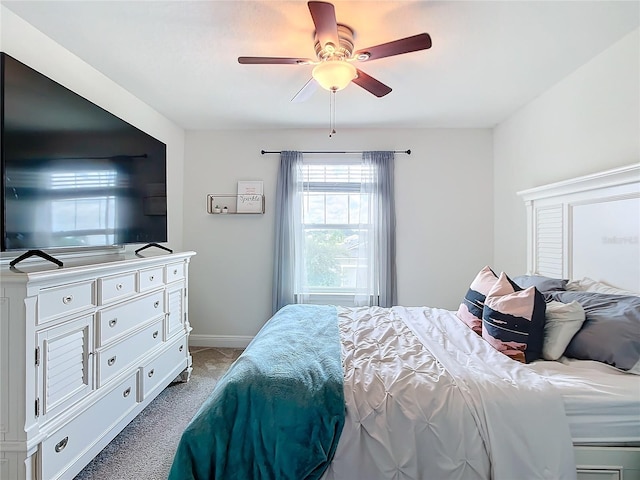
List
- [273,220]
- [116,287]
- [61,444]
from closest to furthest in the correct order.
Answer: [61,444] < [116,287] < [273,220]

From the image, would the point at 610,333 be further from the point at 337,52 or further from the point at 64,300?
the point at 64,300

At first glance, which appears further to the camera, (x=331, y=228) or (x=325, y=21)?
(x=331, y=228)

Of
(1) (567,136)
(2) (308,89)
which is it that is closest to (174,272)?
(2) (308,89)

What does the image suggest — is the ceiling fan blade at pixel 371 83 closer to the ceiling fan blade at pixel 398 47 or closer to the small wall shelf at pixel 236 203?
the ceiling fan blade at pixel 398 47

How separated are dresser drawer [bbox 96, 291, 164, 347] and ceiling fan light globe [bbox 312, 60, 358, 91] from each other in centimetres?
182

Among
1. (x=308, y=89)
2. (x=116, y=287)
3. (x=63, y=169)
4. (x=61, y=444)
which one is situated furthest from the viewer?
(x=308, y=89)

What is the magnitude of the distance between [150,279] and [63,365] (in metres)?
0.83

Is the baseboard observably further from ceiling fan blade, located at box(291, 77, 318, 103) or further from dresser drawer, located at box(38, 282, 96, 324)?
ceiling fan blade, located at box(291, 77, 318, 103)

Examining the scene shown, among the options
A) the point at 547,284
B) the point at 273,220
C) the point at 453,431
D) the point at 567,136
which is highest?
the point at 567,136

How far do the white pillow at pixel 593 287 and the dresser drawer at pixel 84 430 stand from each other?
2934mm

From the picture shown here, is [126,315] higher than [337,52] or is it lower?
lower

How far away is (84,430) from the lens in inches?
67.3

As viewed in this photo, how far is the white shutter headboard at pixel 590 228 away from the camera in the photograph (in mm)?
1924

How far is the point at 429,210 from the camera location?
3766 mm
